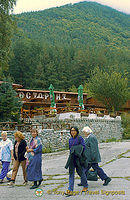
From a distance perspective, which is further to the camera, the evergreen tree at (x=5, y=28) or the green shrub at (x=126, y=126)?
the green shrub at (x=126, y=126)

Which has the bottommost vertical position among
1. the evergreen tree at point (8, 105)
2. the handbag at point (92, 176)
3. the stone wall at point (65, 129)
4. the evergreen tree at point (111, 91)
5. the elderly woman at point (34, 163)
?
the handbag at point (92, 176)

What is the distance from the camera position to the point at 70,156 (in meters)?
5.58

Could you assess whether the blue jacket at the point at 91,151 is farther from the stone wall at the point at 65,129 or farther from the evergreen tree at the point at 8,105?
the evergreen tree at the point at 8,105

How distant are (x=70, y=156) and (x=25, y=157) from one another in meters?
1.85

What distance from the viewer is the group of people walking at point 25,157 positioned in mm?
6168

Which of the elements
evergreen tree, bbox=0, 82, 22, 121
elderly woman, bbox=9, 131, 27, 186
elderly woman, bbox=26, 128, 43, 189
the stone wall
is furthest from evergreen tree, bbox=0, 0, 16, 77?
elderly woman, bbox=26, 128, 43, 189

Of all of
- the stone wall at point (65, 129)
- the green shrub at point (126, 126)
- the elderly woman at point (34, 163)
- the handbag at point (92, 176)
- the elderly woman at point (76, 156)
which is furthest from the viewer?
the green shrub at point (126, 126)

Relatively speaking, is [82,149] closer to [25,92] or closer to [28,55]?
[25,92]

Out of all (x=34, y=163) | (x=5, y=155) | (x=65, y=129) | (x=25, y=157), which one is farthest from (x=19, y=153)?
(x=65, y=129)

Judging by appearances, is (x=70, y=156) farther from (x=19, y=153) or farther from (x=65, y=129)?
(x=65, y=129)

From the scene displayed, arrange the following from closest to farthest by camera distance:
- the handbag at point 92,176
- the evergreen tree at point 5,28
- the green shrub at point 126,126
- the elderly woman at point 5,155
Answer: the handbag at point 92,176
the elderly woman at point 5,155
the evergreen tree at point 5,28
the green shrub at point 126,126

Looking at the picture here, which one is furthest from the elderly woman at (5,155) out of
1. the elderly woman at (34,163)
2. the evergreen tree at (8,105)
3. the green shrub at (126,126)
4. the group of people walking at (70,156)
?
the green shrub at (126,126)

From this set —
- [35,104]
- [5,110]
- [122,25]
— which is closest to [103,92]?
[35,104]

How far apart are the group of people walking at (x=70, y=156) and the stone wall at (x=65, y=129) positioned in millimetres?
6827
